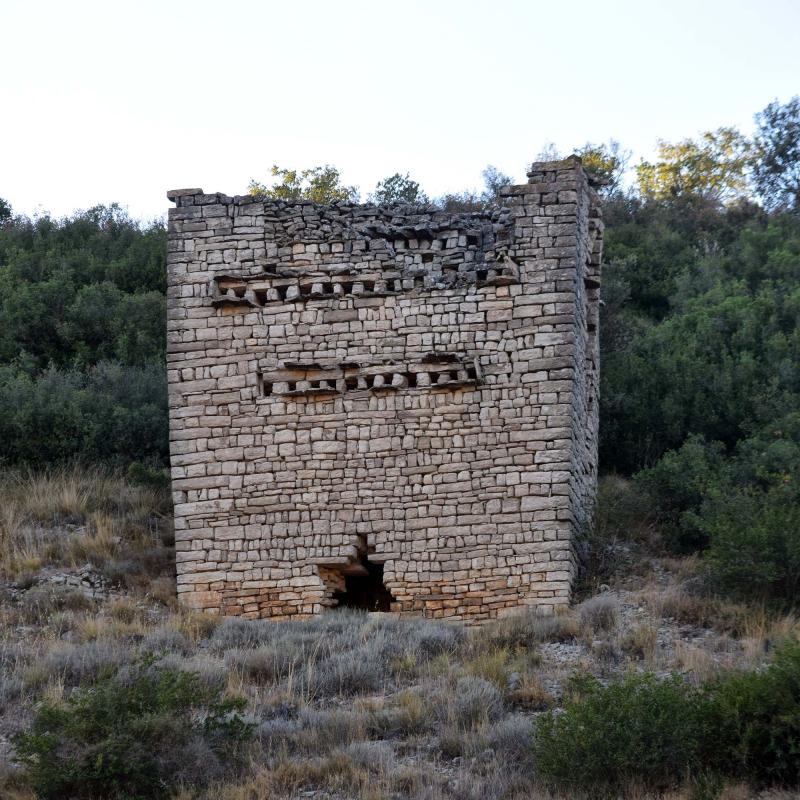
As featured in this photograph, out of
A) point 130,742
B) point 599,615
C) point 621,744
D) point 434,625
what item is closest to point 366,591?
point 434,625

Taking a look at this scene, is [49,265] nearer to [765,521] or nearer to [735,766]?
[765,521]

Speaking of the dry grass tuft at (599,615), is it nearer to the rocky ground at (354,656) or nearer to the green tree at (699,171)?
the rocky ground at (354,656)

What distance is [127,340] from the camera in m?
22.2

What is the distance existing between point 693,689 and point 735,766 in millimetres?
1132

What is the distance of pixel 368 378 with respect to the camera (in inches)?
603

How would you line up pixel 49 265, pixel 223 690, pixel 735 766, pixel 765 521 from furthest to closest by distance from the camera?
1. pixel 49 265
2. pixel 765 521
3. pixel 223 690
4. pixel 735 766

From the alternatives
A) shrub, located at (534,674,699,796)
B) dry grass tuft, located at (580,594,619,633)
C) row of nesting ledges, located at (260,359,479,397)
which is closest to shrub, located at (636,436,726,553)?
dry grass tuft, located at (580,594,619,633)

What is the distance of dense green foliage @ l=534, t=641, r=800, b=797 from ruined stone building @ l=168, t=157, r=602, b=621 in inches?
157

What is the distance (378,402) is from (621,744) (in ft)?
18.3

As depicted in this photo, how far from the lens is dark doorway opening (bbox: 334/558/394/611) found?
15312 mm

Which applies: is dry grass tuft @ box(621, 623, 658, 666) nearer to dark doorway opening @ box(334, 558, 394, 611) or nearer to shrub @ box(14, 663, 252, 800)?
dark doorway opening @ box(334, 558, 394, 611)

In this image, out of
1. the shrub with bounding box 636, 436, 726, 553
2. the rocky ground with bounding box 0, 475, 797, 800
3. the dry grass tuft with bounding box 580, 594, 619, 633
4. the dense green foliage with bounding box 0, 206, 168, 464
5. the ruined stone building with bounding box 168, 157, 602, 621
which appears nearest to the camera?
the rocky ground with bounding box 0, 475, 797, 800

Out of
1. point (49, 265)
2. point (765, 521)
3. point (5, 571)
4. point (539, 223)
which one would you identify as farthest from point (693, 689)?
point (49, 265)

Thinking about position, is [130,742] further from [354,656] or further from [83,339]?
[83,339]
